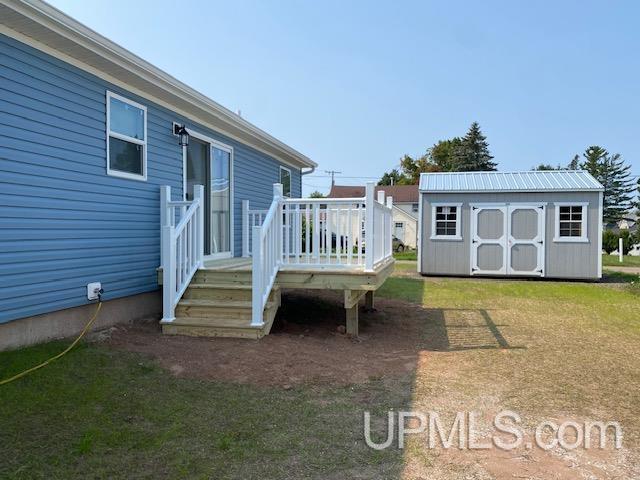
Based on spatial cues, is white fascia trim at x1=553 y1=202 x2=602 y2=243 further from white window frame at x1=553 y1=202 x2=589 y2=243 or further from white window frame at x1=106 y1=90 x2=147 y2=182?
white window frame at x1=106 y1=90 x2=147 y2=182

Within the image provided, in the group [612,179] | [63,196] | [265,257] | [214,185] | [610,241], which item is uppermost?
[612,179]

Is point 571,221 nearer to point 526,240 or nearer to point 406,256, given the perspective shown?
point 526,240

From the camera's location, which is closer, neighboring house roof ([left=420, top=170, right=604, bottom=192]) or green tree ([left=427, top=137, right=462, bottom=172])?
neighboring house roof ([left=420, top=170, right=604, bottom=192])

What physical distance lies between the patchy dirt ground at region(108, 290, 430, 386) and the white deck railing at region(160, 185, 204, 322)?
471mm

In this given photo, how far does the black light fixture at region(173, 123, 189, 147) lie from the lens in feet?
22.1

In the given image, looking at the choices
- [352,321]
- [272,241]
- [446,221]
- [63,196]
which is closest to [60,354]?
[63,196]

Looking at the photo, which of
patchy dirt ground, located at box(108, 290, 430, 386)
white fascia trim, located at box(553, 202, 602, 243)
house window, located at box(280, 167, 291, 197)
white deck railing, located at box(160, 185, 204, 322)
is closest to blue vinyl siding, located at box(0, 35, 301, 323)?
white deck railing, located at box(160, 185, 204, 322)

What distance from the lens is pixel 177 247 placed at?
580 centimetres

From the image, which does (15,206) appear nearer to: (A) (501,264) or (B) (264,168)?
(B) (264,168)

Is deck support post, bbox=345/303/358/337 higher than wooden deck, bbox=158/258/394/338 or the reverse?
the reverse

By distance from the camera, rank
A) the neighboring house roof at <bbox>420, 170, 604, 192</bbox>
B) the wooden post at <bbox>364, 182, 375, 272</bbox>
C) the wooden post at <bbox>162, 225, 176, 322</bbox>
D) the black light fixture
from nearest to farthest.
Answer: the wooden post at <bbox>162, 225, 176, 322</bbox> → the wooden post at <bbox>364, 182, 375, 272</bbox> → the black light fixture → the neighboring house roof at <bbox>420, 170, 604, 192</bbox>

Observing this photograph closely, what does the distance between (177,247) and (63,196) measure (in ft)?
4.57

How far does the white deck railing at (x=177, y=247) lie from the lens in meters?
5.39

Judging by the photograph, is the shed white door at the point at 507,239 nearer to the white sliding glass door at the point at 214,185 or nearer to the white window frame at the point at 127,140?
the white sliding glass door at the point at 214,185
